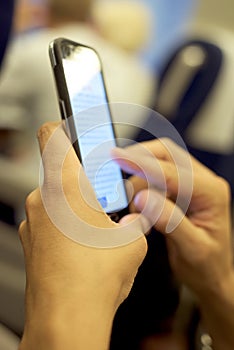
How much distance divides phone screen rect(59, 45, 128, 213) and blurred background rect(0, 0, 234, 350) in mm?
68

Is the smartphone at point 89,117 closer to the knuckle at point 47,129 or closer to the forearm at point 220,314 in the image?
Answer: the knuckle at point 47,129

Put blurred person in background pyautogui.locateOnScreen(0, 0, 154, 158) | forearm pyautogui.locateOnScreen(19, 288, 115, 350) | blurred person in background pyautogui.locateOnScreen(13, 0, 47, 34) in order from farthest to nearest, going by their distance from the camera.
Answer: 1. blurred person in background pyautogui.locateOnScreen(13, 0, 47, 34)
2. blurred person in background pyautogui.locateOnScreen(0, 0, 154, 158)
3. forearm pyautogui.locateOnScreen(19, 288, 115, 350)

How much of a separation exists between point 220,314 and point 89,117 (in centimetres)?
21

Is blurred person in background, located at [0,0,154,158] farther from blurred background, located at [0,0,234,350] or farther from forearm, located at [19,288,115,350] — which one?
forearm, located at [19,288,115,350]

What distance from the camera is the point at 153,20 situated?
5.26ft

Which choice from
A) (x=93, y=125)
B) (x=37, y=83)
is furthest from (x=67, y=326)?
(x=37, y=83)

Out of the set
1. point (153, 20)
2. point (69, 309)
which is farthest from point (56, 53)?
point (153, 20)

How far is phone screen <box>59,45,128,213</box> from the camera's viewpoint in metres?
0.35

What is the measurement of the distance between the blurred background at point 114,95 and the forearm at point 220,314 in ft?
0.05

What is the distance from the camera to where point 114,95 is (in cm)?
103

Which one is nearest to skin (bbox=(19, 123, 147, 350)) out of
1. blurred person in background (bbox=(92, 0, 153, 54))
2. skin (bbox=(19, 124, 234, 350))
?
skin (bbox=(19, 124, 234, 350))

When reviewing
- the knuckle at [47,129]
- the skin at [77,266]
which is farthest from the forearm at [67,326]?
the knuckle at [47,129]

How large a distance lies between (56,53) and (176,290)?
24 cm

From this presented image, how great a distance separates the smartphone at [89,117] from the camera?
1.14ft
